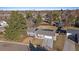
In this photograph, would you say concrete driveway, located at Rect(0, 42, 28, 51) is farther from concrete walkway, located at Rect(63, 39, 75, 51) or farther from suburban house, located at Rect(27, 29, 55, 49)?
concrete walkway, located at Rect(63, 39, 75, 51)

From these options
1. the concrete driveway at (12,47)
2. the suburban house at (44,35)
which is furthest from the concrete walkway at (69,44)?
the concrete driveway at (12,47)

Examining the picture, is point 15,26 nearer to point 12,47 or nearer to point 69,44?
point 12,47

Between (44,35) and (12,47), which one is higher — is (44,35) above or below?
above

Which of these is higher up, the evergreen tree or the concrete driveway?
the evergreen tree

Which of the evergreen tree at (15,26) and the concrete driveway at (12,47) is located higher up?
the evergreen tree at (15,26)

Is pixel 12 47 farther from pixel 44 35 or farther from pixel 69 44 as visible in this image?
pixel 69 44

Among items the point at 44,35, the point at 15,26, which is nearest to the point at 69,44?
the point at 44,35

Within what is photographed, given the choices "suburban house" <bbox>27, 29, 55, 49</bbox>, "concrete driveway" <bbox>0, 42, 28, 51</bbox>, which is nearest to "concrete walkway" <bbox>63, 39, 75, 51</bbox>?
"suburban house" <bbox>27, 29, 55, 49</bbox>

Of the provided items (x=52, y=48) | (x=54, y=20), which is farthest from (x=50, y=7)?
(x=52, y=48)

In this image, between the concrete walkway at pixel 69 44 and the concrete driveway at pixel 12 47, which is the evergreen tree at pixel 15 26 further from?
the concrete walkway at pixel 69 44
